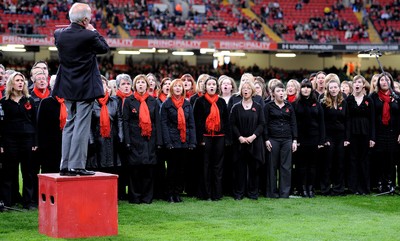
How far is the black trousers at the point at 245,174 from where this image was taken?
15.1m

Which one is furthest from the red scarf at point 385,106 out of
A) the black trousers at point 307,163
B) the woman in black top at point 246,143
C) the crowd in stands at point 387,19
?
the crowd in stands at point 387,19

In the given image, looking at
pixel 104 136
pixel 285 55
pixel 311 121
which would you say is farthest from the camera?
pixel 285 55

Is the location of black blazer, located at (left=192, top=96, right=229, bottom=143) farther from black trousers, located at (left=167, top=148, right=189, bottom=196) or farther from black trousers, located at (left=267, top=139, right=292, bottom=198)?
black trousers, located at (left=267, top=139, right=292, bottom=198)

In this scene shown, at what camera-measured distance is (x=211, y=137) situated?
1485cm

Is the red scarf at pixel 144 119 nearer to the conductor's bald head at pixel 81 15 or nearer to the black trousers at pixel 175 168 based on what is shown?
the black trousers at pixel 175 168

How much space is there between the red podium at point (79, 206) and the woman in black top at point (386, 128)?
22.3ft

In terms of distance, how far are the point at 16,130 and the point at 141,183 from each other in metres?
2.34

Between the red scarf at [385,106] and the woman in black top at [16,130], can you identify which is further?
the red scarf at [385,106]

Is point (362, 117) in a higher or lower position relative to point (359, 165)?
higher

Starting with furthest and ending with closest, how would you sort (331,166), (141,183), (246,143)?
(331,166)
(246,143)
(141,183)

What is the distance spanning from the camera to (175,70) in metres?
41.5

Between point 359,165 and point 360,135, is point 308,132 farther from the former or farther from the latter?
point 359,165

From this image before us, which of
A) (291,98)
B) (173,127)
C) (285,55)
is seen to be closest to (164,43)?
(285,55)

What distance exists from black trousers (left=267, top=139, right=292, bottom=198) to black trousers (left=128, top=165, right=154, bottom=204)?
2227 mm
